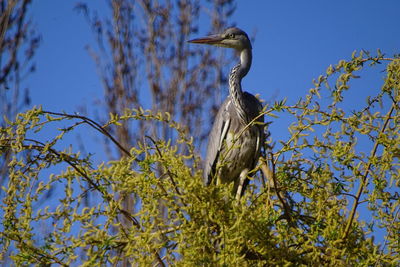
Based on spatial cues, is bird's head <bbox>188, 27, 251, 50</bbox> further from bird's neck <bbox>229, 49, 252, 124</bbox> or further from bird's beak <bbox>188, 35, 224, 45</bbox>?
bird's neck <bbox>229, 49, 252, 124</bbox>

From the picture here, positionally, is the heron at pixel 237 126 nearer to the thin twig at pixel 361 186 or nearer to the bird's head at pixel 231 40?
the bird's head at pixel 231 40

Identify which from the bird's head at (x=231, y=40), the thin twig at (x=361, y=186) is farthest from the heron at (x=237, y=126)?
the thin twig at (x=361, y=186)

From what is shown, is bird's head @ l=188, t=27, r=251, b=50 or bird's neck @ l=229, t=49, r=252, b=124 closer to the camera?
bird's neck @ l=229, t=49, r=252, b=124

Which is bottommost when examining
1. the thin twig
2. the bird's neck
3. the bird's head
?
the thin twig

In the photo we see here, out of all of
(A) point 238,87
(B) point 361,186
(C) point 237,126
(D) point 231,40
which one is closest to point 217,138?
(C) point 237,126

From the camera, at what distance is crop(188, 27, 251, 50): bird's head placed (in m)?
2.87

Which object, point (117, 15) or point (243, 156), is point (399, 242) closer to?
point (243, 156)

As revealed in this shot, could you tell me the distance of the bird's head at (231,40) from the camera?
2.87 metres

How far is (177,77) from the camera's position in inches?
186

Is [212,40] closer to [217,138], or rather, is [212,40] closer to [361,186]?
[217,138]

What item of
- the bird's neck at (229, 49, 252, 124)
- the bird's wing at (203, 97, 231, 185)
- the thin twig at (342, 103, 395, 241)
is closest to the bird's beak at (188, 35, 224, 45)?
the bird's neck at (229, 49, 252, 124)

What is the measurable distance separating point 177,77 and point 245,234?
3.55m

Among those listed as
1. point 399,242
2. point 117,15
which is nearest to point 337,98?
point 399,242

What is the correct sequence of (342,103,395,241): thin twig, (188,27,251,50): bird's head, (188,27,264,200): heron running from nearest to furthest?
(342,103,395,241): thin twig, (188,27,264,200): heron, (188,27,251,50): bird's head
